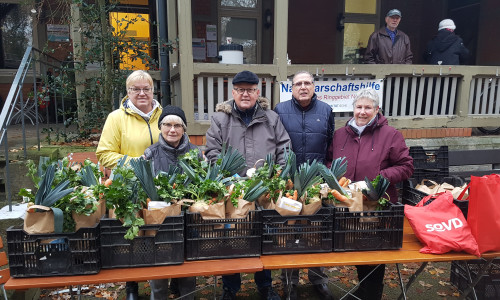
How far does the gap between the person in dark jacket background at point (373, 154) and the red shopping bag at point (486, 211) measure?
26.4 inches

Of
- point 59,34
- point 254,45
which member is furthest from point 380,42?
point 59,34

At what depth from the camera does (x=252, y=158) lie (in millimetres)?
3016

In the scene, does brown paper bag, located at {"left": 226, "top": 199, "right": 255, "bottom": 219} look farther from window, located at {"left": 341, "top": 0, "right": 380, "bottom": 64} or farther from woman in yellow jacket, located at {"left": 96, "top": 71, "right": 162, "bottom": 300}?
window, located at {"left": 341, "top": 0, "right": 380, "bottom": 64}

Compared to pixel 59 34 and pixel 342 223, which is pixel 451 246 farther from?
pixel 59 34

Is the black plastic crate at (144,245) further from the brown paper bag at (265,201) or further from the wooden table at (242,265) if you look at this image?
the brown paper bag at (265,201)

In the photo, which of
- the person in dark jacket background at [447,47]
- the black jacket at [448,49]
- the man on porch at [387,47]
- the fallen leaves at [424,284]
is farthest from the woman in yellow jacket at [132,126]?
the black jacket at [448,49]

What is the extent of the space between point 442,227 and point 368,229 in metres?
0.46

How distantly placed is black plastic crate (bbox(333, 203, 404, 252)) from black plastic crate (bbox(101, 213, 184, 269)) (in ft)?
3.06

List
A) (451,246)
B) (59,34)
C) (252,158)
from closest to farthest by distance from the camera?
(451,246), (252,158), (59,34)

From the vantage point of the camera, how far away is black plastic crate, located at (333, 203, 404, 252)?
83.4 inches

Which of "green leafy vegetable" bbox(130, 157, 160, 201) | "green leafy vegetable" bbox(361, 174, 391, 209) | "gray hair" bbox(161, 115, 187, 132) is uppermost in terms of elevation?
"gray hair" bbox(161, 115, 187, 132)

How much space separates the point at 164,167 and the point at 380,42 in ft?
16.3

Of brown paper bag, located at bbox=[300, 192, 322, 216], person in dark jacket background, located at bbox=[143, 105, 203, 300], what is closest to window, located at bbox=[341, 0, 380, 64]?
person in dark jacket background, located at bbox=[143, 105, 203, 300]

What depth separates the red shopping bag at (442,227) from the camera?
6.93ft
